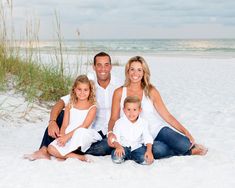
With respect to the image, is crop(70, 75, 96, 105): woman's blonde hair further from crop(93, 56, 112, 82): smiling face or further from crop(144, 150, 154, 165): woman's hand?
crop(144, 150, 154, 165): woman's hand

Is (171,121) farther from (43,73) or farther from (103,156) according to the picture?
(43,73)

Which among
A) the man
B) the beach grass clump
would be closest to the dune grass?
the beach grass clump

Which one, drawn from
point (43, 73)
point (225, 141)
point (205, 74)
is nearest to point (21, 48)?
point (43, 73)

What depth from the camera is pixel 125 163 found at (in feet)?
11.4

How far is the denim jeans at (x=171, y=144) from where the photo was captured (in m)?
3.55

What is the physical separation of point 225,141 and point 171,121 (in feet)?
2.89

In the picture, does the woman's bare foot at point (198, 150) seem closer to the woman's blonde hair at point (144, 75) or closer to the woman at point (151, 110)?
the woman at point (151, 110)

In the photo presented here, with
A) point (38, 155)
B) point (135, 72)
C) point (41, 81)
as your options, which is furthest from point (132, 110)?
point (41, 81)

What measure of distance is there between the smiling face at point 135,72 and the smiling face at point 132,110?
23 centimetres

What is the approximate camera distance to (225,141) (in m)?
4.22

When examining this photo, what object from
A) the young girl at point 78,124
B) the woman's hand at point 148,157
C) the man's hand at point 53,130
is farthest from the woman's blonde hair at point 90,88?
the woman's hand at point 148,157

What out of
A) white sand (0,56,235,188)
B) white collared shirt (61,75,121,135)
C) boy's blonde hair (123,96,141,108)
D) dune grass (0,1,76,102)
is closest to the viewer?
white sand (0,56,235,188)

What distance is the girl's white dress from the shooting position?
136 inches

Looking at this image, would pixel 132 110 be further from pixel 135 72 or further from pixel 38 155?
pixel 38 155
